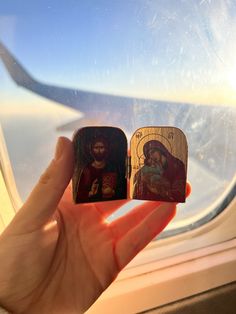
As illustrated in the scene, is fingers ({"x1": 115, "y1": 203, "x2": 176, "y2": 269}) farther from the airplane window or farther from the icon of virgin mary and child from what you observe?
the airplane window

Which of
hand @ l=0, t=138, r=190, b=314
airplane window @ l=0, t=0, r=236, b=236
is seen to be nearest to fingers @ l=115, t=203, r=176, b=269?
hand @ l=0, t=138, r=190, b=314

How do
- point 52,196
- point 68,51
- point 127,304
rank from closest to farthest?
1. point 52,196
2. point 68,51
3. point 127,304

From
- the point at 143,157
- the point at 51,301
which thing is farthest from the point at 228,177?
the point at 51,301

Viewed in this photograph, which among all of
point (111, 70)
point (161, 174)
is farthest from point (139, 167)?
point (111, 70)

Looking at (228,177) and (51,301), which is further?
Answer: (228,177)

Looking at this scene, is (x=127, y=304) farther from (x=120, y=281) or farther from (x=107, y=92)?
(x=107, y=92)
